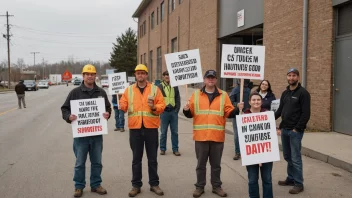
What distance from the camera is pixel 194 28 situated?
2580cm

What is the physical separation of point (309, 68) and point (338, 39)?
1.39 metres

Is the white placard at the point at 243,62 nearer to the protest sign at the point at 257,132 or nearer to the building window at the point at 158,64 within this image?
the protest sign at the point at 257,132

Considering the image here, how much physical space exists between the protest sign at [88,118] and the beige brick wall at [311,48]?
7.65 metres

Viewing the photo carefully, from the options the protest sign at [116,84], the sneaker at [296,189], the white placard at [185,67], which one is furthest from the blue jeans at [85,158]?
the protest sign at [116,84]

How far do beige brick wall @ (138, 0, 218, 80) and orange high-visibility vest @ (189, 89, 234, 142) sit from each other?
16235mm

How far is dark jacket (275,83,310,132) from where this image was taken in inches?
222

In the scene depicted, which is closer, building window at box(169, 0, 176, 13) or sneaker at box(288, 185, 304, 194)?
sneaker at box(288, 185, 304, 194)

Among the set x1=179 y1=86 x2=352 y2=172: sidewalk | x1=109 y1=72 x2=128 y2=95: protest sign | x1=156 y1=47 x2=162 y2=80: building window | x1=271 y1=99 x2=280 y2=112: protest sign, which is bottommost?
x1=179 y1=86 x2=352 y2=172: sidewalk

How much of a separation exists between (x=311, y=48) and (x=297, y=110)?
21.1 ft

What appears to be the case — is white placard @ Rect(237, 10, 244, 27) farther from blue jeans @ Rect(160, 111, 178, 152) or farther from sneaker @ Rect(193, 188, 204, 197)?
sneaker @ Rect(193, 188, 204, 197)

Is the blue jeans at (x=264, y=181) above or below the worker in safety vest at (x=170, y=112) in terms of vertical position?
below

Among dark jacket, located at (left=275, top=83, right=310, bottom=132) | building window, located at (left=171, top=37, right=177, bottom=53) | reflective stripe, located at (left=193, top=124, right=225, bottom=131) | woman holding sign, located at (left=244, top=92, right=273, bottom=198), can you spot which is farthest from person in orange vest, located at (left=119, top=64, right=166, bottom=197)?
building window, located at (left=171, top=37, right=177, bottom=53)

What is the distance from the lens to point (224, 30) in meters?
20.3

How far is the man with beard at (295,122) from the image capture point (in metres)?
5.66
